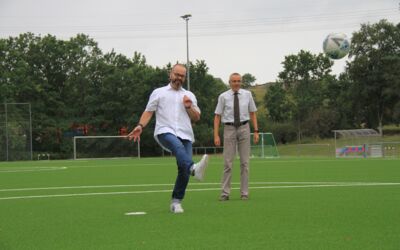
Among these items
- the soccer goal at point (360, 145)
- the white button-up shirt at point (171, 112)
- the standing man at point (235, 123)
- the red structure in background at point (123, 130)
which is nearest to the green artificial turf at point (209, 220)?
the standing man at point (235, 123)

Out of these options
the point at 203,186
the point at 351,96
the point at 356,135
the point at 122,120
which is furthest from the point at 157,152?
the point at 203,186

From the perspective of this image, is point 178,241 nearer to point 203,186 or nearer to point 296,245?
point 296,245

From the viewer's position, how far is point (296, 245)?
5.96m

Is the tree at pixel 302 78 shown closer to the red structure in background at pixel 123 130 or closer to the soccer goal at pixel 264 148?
the red structure in background at pixel 123 130

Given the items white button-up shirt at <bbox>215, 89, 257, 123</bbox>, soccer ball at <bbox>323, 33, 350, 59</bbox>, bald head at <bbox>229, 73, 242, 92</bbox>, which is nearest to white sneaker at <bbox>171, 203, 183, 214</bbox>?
white button-up shirt at <bbox>215, 89, 257, 123</bbox>

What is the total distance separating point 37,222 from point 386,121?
269 feet

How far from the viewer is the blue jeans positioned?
8.87 m

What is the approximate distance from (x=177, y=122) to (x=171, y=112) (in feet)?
0.53

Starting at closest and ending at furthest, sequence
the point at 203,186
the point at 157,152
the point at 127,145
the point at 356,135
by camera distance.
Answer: the point at 203,186 < the point at 356,135 < the point at 127,145 < the point at 157,152

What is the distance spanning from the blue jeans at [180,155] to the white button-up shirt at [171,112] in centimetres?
9

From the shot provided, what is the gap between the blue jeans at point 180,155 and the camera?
8867 mm

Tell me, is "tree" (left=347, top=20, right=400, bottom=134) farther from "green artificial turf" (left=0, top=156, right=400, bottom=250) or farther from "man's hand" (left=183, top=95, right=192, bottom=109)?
"man's hand" (left=183, top=95, right=192, bottom=109)

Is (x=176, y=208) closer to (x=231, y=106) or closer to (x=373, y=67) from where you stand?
(x=231, y=106)

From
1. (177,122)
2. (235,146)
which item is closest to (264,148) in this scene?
(235,146)
